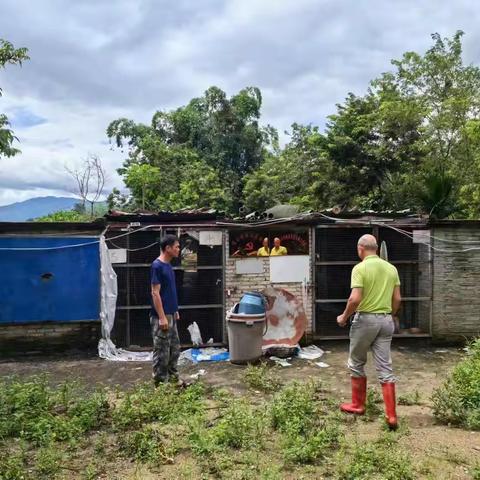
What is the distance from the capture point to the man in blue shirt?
5730 mm

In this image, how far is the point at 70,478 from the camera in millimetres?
3881

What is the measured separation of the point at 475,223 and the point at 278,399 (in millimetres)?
5604

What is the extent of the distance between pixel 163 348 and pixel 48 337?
3472 millimetres

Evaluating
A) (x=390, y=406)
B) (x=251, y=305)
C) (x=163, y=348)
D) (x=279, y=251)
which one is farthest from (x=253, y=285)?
(x=390, y=406)

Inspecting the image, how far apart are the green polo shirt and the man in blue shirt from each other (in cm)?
217

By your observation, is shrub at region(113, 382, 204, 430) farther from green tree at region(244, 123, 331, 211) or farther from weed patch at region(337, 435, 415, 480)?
green tree at region(244, 123, 331, 211)

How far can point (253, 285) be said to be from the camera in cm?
867

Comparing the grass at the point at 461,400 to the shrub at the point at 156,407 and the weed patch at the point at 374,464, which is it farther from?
the shrub at the point at 156,407

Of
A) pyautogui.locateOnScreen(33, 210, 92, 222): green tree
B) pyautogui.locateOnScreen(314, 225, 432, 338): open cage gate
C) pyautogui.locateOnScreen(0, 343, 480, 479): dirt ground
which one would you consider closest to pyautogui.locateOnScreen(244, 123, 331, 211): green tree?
pyautogui.locateOnScreen(33, 210, 92, 222): green tree

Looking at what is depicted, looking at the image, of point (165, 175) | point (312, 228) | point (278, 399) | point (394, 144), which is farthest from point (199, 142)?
point (278, 399)

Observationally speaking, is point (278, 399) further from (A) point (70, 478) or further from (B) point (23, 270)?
(B) point (23, 270)

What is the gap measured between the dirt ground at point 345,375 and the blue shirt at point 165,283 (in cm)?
151

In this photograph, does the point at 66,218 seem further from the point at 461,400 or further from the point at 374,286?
the point at 461,400

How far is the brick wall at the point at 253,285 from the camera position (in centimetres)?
860
